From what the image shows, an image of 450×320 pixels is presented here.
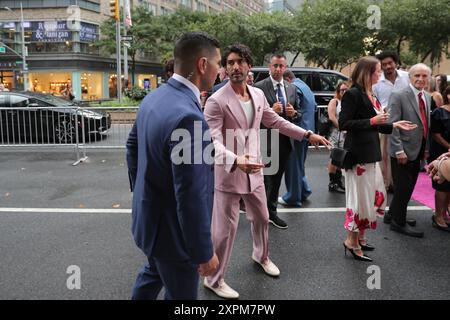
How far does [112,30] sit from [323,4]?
73.0ft

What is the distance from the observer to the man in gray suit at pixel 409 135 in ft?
15.3

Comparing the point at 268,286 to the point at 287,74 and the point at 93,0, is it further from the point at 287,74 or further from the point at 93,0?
the point at 93,0

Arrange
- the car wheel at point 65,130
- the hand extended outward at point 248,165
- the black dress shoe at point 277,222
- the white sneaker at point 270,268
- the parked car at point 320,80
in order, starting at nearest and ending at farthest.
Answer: the hand extended outward at point 248,165 → the white sneaker at point 270,268 → the black dress shoe at point 277,222 → the car wheel at point 65,130 → the parked car at point 320,80

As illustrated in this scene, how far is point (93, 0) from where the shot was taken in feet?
161

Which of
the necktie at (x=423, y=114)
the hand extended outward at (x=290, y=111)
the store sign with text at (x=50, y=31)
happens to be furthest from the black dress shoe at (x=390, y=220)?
the store sign with text at (x=50, y=31)

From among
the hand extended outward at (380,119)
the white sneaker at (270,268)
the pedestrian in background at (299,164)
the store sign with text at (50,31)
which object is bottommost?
the white sneaker at (270,268)

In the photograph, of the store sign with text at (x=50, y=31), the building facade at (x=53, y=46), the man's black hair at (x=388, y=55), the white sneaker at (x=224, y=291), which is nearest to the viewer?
the white sneaker at (x=224, y=291)

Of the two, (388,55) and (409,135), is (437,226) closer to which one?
(409,135)

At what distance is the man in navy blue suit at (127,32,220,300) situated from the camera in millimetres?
2115

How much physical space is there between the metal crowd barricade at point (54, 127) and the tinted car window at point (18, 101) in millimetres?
1849

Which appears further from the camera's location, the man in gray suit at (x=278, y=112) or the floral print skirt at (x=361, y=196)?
the man in gray suit at (x=278, y=112)

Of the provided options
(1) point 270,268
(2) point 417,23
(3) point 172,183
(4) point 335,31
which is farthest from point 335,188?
(4) point 335,31

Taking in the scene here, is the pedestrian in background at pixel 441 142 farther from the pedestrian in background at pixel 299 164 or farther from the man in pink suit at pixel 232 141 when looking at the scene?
the man in pink suit at pixel 232 141

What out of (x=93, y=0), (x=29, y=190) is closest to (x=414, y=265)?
(x=29, y=190)
